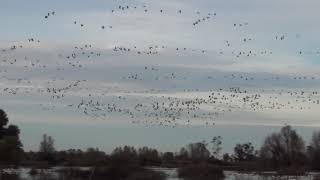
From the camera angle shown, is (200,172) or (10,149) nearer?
(200,172)

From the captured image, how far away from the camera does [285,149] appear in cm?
16912

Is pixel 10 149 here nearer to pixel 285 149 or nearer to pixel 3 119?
pixel 3 119

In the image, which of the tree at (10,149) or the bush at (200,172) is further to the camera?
the tree at (10,149)

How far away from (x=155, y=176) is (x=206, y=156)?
98.5 m

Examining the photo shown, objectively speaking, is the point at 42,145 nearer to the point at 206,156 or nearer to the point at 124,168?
the point at 206,156

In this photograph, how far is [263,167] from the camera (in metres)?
166

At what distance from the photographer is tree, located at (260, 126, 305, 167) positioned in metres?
167

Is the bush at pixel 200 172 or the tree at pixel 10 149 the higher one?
the tree at pixel 10 149

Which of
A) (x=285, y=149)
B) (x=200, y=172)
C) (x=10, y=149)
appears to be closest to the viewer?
(x=200, y=172)

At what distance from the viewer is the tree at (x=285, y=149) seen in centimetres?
16688

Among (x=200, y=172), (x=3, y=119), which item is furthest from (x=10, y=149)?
(x=200, y=172)

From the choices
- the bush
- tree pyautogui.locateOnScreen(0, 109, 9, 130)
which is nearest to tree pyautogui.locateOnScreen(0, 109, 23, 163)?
tree pyautogui.locateOnScreen(0, 109, 9, 130)

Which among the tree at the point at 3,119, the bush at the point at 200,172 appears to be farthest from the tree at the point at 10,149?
the bush at the point at 200,172

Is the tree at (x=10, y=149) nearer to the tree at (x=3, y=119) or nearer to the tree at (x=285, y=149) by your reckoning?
the tree at (x=3, y=119)
